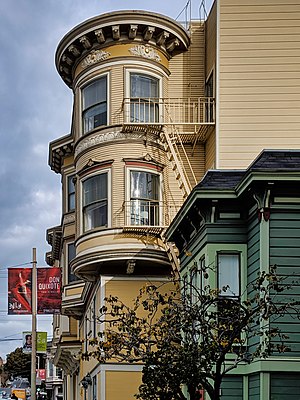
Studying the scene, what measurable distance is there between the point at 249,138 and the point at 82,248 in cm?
653

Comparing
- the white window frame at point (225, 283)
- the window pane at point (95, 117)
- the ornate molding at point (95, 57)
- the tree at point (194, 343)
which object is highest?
the ornate molding at point (95, 57)

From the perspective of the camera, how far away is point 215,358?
591 inches

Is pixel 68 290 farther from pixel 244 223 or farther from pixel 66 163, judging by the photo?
pixel 244 223

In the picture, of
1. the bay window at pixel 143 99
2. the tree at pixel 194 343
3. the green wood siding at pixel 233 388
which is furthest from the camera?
the bay window at pixel 143 99

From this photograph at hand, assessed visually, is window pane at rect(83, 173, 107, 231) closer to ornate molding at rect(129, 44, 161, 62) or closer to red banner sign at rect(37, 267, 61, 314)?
ornate molding at rect(129, 44, 161, 62)

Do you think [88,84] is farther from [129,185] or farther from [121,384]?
[121,384]

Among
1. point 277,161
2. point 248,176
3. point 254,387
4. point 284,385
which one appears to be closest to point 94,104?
point 277,161

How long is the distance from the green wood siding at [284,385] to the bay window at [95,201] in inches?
418

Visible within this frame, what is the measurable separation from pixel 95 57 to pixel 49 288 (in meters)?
11.9

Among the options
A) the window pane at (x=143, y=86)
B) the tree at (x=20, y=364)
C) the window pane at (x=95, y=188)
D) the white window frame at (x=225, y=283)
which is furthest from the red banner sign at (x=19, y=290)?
the tree at (x=20, y=364)

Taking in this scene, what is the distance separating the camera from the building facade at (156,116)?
2567 centimetres

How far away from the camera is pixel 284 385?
18031 mm

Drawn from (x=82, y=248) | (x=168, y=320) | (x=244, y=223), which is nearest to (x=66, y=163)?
(x=82, y=248)

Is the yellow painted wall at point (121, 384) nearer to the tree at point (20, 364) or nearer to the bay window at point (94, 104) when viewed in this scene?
the bay window at point (94, 104)
